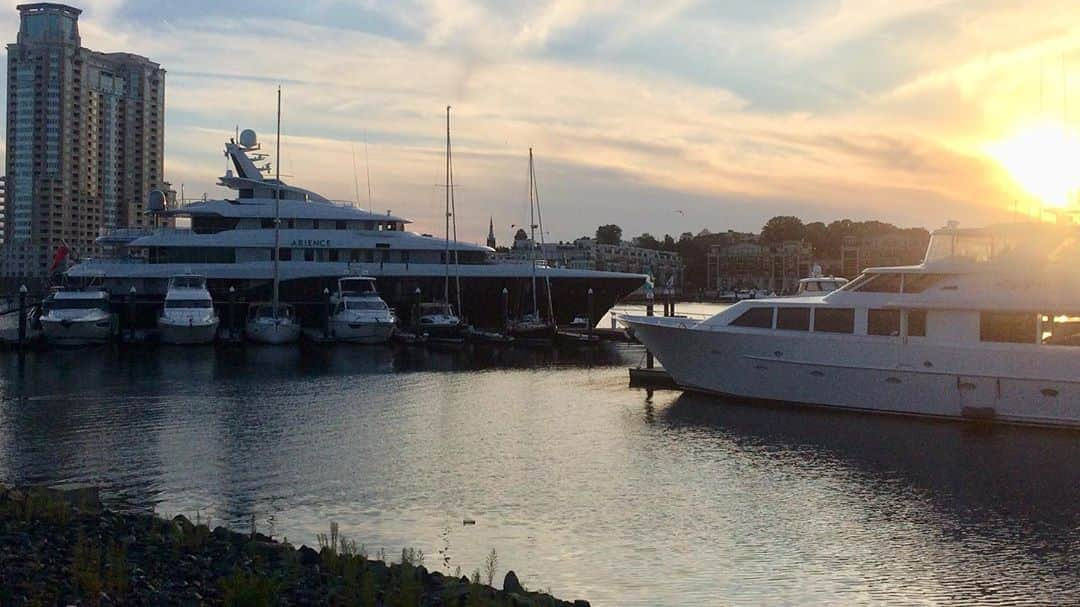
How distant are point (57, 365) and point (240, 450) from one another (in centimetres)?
2192

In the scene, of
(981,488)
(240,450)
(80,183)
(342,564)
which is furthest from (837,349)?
(80,183)

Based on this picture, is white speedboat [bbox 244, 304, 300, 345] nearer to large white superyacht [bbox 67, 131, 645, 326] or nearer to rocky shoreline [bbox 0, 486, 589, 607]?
large white superyacht [bbox 67, 131, 645, 326]

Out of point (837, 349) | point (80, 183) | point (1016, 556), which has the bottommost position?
point (1016, 556)

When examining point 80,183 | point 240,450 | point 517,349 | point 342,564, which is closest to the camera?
point 342,564

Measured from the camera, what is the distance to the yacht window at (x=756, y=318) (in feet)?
98.2

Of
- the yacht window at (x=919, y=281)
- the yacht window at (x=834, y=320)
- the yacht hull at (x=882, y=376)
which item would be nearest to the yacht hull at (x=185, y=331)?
the yacht hull at (x=882, y=376)

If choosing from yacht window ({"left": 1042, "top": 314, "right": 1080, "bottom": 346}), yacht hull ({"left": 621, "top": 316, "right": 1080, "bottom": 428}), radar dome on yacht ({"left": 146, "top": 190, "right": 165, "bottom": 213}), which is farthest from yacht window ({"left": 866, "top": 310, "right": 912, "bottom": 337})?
radar dome on yacht ({"left": 146, "top": 190, "right": 165, "bottom": 213})

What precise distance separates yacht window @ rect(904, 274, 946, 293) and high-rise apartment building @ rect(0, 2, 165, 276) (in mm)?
103534

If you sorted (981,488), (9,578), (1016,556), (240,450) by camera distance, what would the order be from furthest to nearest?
(240,450), (981,488), (1016,556), (9,578)

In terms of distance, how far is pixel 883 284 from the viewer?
2866cm

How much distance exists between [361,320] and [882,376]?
29.3 m

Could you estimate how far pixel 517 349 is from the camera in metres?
51.0

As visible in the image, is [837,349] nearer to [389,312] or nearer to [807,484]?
[807,484]

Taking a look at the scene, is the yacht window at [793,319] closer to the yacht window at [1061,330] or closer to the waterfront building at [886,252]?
the yacht window at [1061,330]
